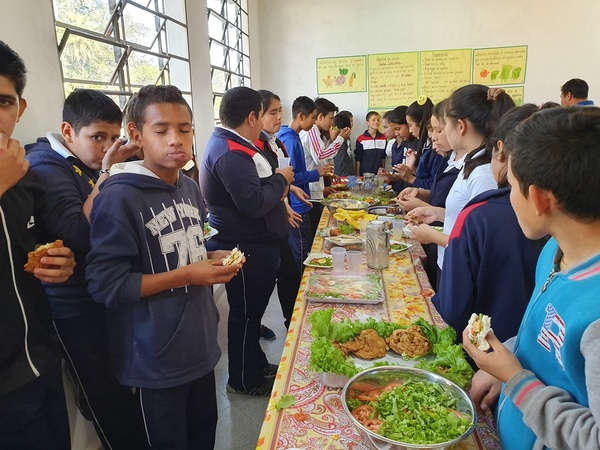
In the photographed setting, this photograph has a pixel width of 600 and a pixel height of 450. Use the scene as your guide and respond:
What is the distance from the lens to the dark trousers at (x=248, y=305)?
89.2 inches

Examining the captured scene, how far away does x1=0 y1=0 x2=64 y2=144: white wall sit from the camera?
1605 mm

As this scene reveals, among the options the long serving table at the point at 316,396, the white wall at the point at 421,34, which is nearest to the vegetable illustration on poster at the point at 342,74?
the white wall at the point at 421,34

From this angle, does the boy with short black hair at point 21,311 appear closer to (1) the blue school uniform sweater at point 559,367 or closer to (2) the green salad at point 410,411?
(2) the green salad at point 410,411

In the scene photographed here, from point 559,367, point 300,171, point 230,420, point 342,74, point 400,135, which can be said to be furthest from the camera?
point 342,74

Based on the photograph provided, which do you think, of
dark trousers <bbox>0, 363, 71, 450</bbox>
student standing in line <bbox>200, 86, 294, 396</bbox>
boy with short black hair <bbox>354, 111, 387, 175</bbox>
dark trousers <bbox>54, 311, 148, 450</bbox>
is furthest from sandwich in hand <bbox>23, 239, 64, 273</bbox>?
boy with short black hair <bbox>354, 111, 387, 175</bbox>

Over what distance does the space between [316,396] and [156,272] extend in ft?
2.09

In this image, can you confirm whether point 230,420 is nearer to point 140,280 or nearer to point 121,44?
point 140,280

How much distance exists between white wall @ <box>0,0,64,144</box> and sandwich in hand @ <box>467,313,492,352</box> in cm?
174

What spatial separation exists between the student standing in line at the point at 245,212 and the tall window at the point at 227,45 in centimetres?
190

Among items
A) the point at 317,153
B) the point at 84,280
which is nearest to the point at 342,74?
the point at 317,153

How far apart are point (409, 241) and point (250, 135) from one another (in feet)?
3.72

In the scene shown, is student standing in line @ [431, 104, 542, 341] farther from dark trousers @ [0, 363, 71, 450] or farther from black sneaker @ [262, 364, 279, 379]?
black sneaker @ [262, 364, 279, 379]

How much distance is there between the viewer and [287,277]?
9.37ft

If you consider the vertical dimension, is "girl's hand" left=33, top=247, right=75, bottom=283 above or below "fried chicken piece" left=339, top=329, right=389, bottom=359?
above
